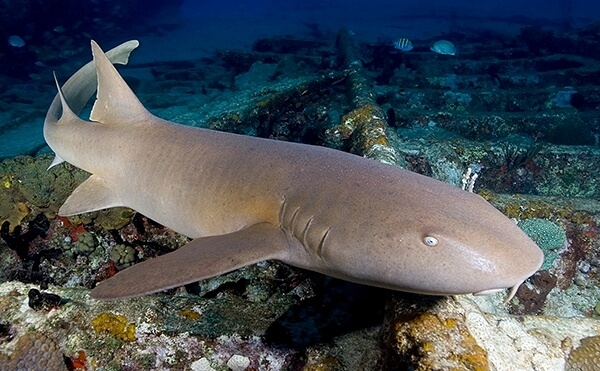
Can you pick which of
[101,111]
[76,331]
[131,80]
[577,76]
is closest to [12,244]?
[101,111]

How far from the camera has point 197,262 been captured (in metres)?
1.79

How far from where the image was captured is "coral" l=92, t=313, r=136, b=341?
230cm

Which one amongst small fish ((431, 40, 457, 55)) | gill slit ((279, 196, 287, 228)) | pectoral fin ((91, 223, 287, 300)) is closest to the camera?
pectoral fin ((91, 223, 287, 300))

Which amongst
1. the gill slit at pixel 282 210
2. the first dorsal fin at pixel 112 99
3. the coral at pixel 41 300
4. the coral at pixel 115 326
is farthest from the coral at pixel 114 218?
the gill slit at pixel 282 210

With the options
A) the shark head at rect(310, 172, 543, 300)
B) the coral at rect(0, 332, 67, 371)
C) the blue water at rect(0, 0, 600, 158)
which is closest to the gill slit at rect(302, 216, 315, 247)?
the shark head at rect(310, 172, 543, 300)

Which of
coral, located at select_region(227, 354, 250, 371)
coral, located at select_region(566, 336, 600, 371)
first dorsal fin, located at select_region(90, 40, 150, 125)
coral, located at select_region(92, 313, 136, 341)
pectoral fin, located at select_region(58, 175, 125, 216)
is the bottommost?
coral, located at select_region(227, 354, 250, 371)

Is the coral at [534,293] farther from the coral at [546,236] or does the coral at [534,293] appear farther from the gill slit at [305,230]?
the gill slit at [305,230]

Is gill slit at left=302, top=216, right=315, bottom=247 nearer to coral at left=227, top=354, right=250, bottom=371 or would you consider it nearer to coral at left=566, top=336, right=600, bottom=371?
coral at left=227, top=354, right=250, bottom=371

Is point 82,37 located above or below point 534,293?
below

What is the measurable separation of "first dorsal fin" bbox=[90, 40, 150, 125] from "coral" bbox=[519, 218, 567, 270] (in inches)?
138

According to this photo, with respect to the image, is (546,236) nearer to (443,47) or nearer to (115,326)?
(115,326)

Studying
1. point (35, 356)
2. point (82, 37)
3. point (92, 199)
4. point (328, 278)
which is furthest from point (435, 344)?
point (82, 37)

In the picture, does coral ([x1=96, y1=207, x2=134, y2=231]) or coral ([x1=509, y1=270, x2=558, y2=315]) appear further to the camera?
coral ([x1=96, y1=207, x2=134, y2=231])

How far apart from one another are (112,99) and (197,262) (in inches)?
78.6
